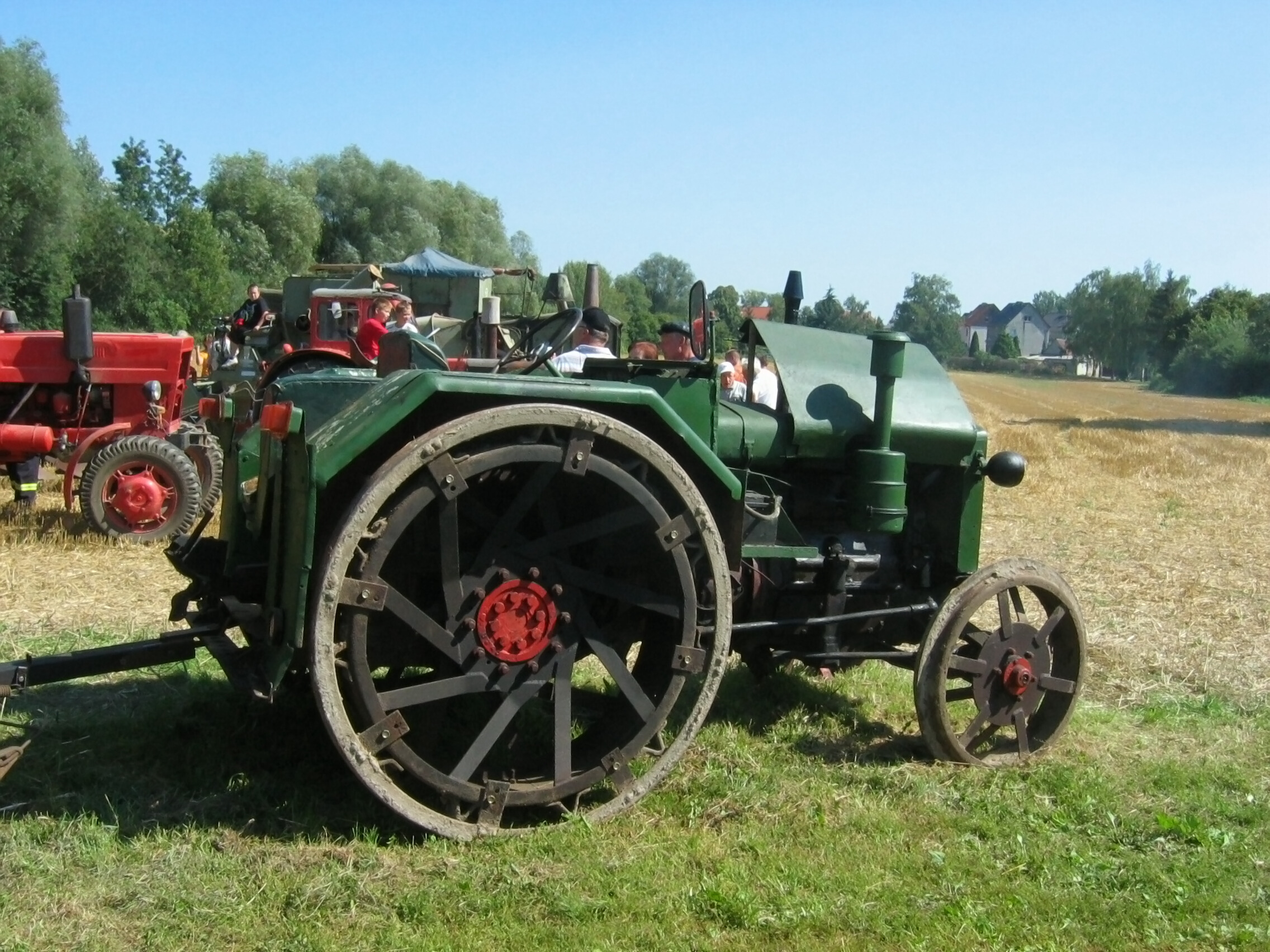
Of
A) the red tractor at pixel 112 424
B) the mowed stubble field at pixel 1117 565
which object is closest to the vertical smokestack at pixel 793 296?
the mowed stubble field at pixel 1117 565

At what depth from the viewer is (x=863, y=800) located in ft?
14.9

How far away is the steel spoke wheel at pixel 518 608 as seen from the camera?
12.3 ft

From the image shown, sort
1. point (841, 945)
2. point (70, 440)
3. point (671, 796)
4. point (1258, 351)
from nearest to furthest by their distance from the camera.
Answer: point (841, 945)
point (671, 796)
point (70, 440)
point (1258, 351)

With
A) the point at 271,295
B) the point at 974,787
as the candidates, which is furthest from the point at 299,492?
the point at 271,295

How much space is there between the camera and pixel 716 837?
13.7 feet

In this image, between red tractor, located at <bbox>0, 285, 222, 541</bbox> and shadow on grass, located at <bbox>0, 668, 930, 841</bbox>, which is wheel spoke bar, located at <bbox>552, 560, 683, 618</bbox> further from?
red tractor, located at <bbox>0, 285, 222, 541</bbox>

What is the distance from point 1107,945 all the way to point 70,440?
31.3 feet

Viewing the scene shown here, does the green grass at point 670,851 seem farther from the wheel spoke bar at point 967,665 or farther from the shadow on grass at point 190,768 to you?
the wheel spoke bar at point 967,665

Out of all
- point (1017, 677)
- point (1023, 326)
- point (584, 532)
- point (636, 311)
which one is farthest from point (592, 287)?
point (1023, 326)

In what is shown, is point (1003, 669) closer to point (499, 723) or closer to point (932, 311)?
point (499, 723)

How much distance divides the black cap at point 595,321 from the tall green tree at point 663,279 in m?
57.0

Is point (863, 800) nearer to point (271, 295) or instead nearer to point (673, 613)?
point (673, 613)

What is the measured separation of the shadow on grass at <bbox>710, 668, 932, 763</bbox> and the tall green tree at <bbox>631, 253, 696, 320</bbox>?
187 feet

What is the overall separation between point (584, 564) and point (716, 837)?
1055 mm
